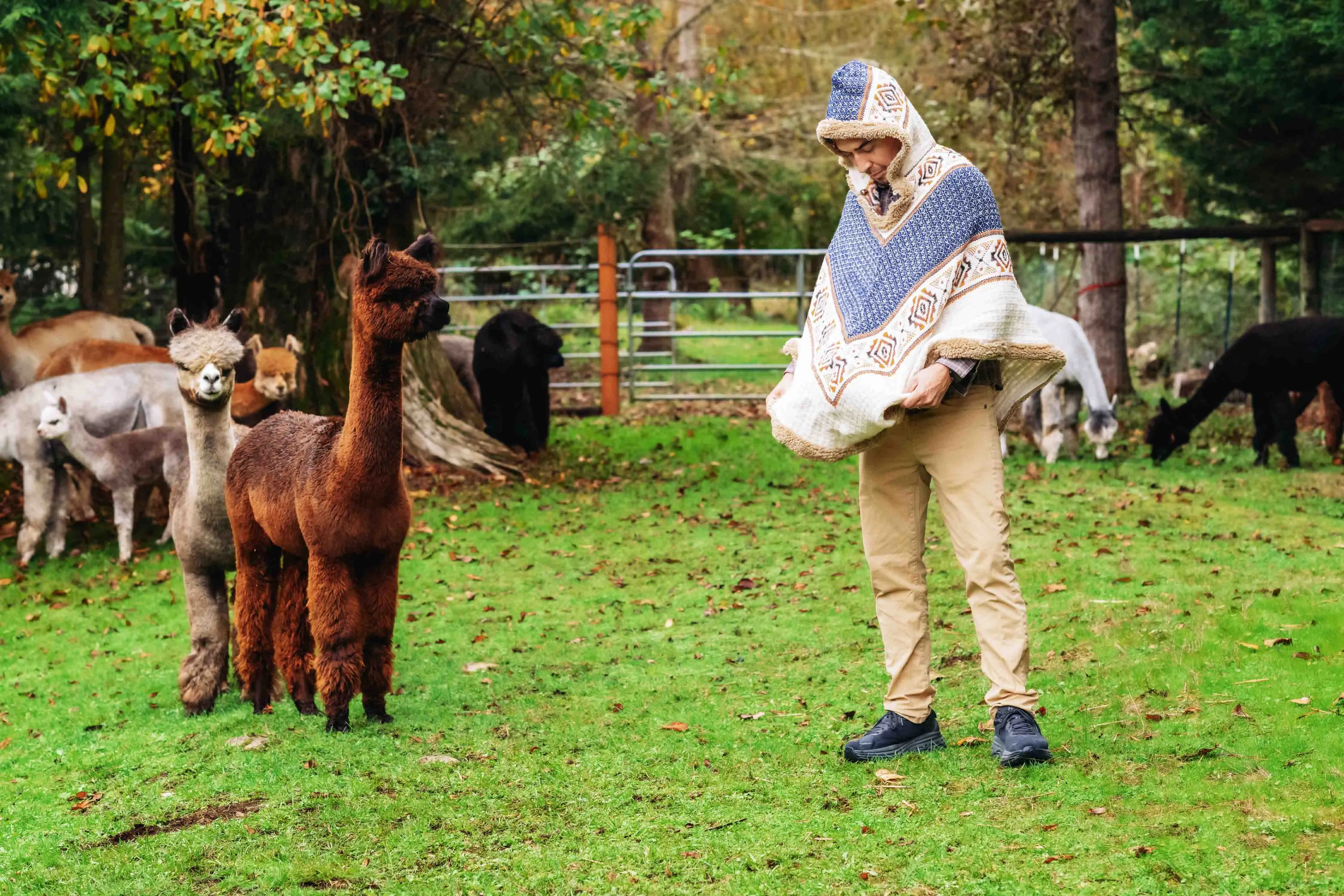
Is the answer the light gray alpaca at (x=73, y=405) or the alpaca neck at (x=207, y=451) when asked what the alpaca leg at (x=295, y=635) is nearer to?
the alpaca neck at (x=207, y=451)

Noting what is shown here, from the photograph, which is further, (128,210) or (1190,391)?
(128,210)

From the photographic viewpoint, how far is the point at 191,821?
4.67 metres

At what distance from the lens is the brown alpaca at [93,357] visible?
1138 cm

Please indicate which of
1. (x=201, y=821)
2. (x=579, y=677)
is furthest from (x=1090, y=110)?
(x=201, y=821)

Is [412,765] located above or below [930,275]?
below

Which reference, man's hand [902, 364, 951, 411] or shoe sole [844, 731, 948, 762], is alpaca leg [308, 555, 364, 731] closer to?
shoe sole [844, 731, 948, 762]

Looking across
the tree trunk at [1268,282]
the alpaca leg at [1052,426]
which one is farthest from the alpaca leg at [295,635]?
the tree trunk at [1268,282]

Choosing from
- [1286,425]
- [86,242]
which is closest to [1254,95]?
[1286,425]

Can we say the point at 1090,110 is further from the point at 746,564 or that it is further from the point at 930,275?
the point at 930,275

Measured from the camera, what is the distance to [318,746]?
17.6 ft

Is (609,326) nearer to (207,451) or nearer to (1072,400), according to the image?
(1072,400)

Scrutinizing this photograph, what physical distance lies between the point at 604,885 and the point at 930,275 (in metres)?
2.00

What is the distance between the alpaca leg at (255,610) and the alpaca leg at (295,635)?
5 cm

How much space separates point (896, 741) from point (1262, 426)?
817 cm
